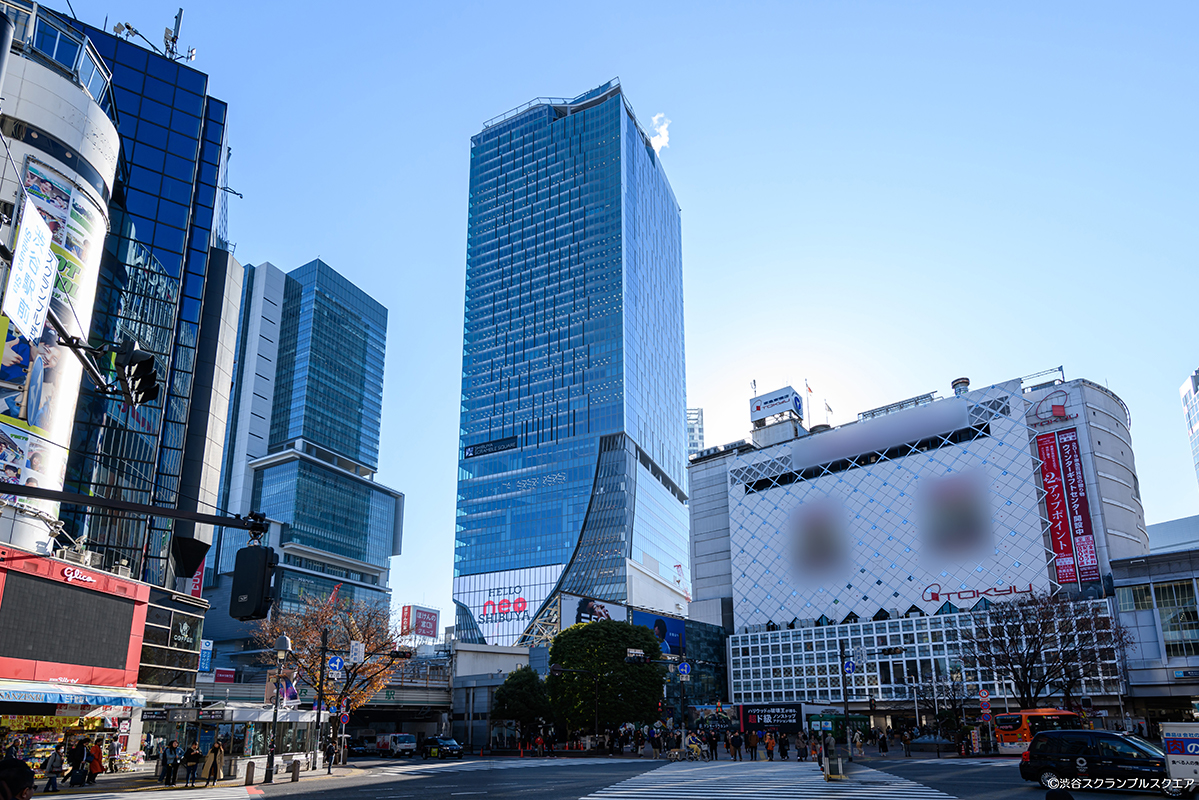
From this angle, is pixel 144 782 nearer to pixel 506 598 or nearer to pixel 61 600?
pixel 61 600

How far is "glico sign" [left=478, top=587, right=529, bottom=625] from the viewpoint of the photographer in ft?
485

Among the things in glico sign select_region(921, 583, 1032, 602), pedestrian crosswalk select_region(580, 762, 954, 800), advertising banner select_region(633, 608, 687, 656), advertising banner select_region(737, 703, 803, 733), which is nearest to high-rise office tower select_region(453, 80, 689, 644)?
advertising banner select_region(633, 608, 687, 656)

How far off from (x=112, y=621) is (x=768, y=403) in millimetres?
105243

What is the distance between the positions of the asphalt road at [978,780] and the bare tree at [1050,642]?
19.3 metres

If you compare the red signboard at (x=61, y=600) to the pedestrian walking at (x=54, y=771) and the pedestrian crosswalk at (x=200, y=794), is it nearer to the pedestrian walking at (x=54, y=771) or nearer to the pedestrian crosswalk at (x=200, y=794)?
the pedestrian walking at (x=54, y=771)

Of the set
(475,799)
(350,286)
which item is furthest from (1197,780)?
(350,286)

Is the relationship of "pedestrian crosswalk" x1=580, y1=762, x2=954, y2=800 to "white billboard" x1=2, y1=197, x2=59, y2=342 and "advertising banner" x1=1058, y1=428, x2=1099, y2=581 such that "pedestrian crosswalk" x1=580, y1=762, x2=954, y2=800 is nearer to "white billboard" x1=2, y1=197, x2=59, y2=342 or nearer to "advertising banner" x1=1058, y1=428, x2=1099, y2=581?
"white billboard" x1=2, y1=197, x2=59, y2=342

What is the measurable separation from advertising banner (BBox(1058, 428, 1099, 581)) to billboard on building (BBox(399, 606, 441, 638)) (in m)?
→ 77.6

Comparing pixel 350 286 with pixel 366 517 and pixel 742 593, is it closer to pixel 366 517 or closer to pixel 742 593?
pixel 366 517

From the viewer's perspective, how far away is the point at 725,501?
12394cm

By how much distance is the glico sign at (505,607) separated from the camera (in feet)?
485

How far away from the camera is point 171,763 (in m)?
31.3

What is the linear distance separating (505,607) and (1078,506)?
99.8 metres

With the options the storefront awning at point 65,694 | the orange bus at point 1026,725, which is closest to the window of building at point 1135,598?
the orange bus at point 1026,725
